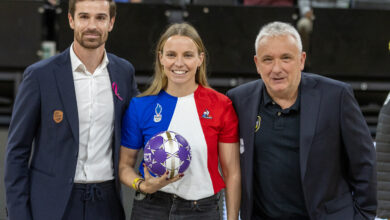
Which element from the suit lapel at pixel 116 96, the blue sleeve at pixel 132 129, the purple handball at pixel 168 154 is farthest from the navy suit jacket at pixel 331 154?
the suit lapel at pixel 116 96

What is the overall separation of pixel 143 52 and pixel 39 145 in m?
5.05

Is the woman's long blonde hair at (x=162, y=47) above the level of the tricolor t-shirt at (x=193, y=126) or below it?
above

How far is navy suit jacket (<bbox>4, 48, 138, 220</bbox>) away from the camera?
2.96 meters

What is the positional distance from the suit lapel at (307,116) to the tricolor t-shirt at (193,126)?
0.43 metres

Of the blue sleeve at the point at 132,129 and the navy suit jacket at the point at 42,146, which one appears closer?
the navy suit jacket at the point at 42,146

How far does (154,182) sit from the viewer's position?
2863 mm

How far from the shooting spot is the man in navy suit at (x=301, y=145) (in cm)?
292

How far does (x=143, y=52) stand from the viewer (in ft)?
26.1

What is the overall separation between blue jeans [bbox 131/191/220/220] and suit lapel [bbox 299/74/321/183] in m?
0.59

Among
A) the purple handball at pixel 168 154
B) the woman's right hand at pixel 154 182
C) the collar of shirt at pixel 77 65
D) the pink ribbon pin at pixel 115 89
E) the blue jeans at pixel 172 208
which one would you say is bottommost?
the blue jeans at pixel 172 208

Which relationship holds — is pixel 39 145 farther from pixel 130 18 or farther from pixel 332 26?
pixel 332 26

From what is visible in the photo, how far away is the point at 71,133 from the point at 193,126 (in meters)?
0.72

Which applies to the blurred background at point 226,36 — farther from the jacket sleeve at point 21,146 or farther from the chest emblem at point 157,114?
the jacket sleeve at point 21,146

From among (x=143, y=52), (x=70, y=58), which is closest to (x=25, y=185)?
(x=70, y=58)
